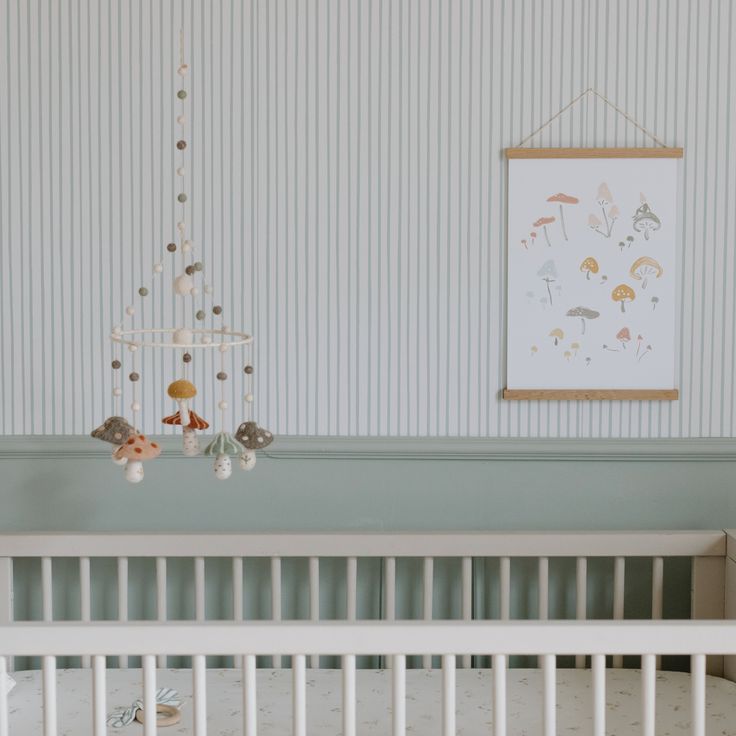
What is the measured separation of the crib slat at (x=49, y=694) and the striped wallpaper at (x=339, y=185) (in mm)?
830

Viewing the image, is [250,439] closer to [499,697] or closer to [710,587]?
[499,697]

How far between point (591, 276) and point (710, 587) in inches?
28.5

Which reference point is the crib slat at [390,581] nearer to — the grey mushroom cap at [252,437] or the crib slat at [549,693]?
the grey mushroom cap at [252,437]

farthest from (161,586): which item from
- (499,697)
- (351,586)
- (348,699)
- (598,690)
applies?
(598,690)

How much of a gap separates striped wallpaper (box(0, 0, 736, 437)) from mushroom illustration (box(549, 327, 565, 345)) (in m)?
0.12

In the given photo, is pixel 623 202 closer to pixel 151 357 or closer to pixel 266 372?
pixel 266 372

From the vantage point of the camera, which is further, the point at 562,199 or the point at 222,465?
the point at 562,199

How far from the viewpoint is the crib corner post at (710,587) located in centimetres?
205

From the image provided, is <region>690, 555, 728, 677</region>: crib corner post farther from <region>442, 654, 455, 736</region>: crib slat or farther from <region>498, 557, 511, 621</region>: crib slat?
<region>442, 654, 455, 736</region>: crib slat

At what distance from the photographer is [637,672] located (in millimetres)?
2045

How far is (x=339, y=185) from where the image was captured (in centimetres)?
215

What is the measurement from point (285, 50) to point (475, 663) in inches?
58.0

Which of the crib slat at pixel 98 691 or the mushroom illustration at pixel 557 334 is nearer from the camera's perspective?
the crib slat at pixel 98 691

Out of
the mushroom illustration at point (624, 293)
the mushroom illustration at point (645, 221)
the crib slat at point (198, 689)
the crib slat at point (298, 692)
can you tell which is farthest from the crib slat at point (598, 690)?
the mushroom illustration at point (645, 221)
